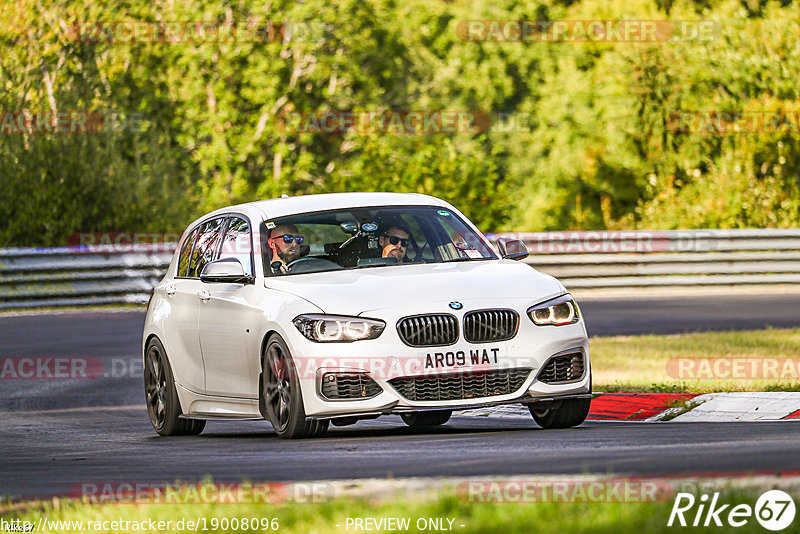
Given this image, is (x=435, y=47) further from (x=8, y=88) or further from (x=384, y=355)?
(x=384, y=355)

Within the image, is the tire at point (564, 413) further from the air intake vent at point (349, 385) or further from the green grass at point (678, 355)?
the green grass at point (678, 355)

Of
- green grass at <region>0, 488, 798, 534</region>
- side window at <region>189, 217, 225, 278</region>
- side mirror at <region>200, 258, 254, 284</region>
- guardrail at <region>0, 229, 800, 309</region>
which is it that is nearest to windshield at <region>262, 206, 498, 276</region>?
side mirror at <region>200, 258, 254, 284</region>

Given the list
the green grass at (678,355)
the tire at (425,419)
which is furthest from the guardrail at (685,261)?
the tire at (425,419)

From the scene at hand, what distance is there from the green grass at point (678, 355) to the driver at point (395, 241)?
114 inches

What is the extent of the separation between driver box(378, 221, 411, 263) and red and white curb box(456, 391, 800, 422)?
6.56 ft

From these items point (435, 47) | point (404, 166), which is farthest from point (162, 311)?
point (435, 47)

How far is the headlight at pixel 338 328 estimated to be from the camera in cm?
986

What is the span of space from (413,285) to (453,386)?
2.31ft

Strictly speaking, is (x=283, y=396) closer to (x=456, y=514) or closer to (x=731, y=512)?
(x=456, y=514)

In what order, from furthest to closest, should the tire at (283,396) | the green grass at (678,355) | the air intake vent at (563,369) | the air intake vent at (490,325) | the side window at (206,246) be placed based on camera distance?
the green grass at (678,355), the side window at (206,246), the air intake vent at (563,369), the tire at (283,396), the air intake vent at (490,325)

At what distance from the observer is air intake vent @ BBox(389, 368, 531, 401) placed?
9.88 m

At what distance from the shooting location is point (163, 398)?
12445 millimetres

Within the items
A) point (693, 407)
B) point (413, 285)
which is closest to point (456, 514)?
point (413, 285)

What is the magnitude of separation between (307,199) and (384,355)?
90.7 inches
